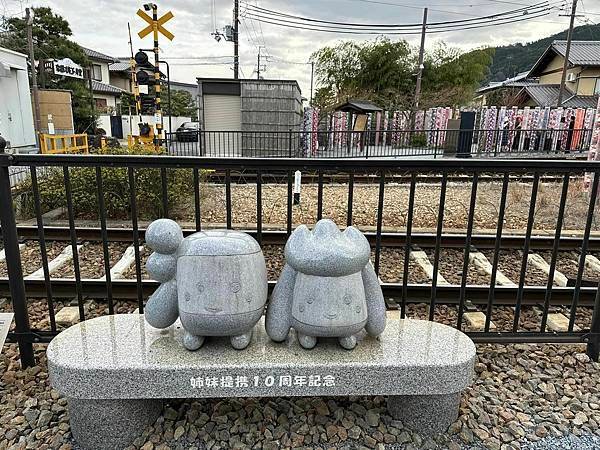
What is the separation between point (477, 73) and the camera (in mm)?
37188

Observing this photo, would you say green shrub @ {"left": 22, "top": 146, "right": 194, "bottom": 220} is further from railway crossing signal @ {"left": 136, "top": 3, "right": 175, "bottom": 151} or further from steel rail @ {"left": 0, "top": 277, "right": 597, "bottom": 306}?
railway crossing signal @ {"left": 136, "top": 3, "right": 175, "bottom": 151}

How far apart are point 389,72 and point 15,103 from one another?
2658 centimetres

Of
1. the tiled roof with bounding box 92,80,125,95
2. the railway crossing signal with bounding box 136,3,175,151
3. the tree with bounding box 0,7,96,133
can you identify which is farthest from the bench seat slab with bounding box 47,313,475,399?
the tiled roof with bounding box 92,80,125,95

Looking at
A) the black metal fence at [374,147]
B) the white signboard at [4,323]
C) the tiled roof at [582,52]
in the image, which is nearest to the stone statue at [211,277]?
the white signboard at [4,323]

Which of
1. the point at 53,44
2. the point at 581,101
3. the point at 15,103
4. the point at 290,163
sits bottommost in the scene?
the point at 290,163

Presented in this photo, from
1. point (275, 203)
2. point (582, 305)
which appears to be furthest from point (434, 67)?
point (582, 305)

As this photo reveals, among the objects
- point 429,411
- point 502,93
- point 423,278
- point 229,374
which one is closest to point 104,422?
point 229,374

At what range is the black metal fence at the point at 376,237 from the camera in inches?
103

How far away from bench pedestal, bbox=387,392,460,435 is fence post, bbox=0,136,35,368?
2.36m

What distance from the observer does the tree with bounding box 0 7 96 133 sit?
2891 centimetres

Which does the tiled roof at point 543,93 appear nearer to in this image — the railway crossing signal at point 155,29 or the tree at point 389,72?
the tree at point 389,72

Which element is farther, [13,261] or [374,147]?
[374,147]

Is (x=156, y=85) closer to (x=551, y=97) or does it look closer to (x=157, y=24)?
(x=157, y=24)

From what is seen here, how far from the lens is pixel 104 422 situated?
2174 mm
